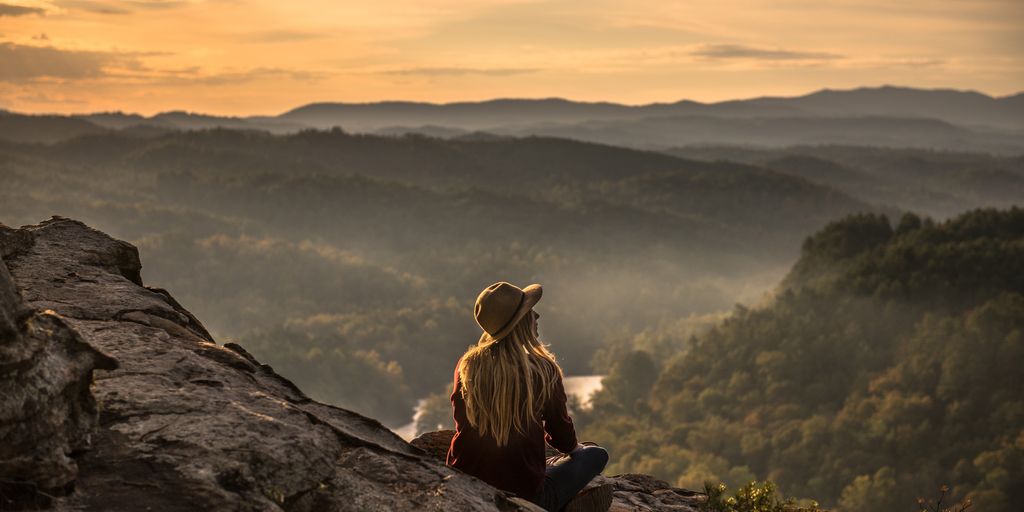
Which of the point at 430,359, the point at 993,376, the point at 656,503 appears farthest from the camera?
the point at 430,359

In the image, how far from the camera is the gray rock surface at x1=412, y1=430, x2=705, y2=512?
9.27 meters

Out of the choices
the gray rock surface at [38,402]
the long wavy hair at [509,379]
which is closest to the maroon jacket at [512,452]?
the long wavy hair at [509,379]

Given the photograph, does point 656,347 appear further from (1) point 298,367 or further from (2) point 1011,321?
(2) point 1011,321

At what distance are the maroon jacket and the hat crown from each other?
70 centimetres

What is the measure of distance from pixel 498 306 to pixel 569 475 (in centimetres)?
203

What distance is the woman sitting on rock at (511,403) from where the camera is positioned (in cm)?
723

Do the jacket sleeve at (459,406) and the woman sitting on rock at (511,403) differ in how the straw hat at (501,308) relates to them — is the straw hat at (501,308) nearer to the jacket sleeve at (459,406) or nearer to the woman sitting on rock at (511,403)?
the woman sitting on rock at (511,403)

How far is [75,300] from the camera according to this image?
8.36 m

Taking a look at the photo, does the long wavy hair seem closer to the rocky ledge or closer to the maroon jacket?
the maroon jacket

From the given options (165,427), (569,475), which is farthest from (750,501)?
(165,427)

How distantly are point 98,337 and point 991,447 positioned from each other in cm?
9426

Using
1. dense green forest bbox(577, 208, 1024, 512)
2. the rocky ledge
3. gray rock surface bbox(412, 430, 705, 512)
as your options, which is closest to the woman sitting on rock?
the rocky ledge

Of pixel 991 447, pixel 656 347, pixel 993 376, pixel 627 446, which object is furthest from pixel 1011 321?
pixel 656 347

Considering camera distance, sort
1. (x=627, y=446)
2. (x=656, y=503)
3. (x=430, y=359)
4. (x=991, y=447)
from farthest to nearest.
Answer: (x=430, y=359) → (x=627, y=446) → (x=991, y=447) → (x=656, y=503)
